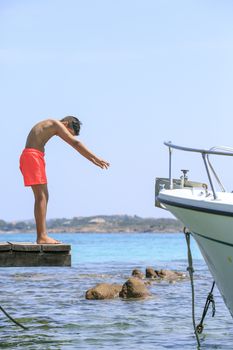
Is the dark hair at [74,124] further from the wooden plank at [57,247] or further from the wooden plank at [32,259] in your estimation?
the wooden plank at [32,259]

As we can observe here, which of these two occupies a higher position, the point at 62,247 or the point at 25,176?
the point at 25,176

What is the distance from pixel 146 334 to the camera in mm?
18281

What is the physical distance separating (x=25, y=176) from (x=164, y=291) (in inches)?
640

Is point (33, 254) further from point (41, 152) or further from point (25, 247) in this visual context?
point (41, 152)

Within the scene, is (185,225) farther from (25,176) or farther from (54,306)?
(54,306)

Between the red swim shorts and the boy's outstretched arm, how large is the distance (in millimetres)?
426

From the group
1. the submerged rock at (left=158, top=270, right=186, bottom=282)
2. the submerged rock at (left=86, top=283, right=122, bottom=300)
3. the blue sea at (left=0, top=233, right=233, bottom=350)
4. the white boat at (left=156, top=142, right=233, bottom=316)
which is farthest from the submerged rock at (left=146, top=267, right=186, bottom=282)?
the white boat at (left=156, top=142, right=233, bottom=316)

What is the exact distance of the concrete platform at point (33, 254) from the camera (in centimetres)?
1270

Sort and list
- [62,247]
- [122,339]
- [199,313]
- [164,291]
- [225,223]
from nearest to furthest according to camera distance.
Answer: [225,223]
[62,247]
[122,339]
[199,313]
[164,291]

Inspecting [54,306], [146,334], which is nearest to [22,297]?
[54,306]

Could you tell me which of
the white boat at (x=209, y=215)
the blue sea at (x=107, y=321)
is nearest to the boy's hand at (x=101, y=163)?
the white boat at (x=209, y=215)

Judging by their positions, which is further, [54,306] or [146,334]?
[54,306]

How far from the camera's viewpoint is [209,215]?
39.7 ft

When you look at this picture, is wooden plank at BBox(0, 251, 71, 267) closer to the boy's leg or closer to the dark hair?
the boy's leg
